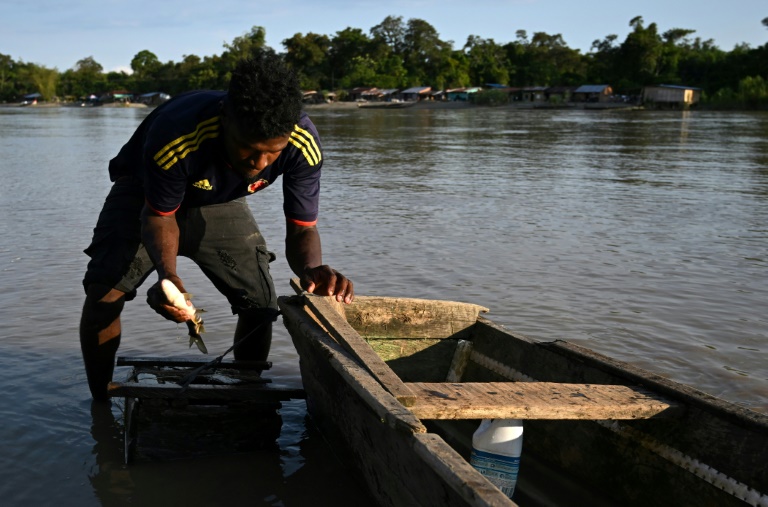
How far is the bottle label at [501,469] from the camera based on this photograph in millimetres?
2906

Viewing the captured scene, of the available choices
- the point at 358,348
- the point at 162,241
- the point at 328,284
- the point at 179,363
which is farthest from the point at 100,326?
the point at 358,348

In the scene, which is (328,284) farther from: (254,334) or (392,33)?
(392,33)

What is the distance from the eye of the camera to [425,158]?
727 inches

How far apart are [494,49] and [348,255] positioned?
102263 millimetres

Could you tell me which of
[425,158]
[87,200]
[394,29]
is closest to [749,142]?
[425,158]

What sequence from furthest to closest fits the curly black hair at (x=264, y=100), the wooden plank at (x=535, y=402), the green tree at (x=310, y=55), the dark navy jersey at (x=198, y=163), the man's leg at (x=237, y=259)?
the green tree at (x=310, y=55), the man's leg at (x=237, y=259), the dark navy jersey at (x=198, y=163), the curly black hair at (x=264, y=100), the wooden plank at (x=535, y=402)

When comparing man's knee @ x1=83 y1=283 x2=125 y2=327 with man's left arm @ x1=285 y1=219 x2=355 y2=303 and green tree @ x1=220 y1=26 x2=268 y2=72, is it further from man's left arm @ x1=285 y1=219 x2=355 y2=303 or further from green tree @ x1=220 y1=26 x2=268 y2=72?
green tree @ x1=220 y1=26 x2=268 y2=72

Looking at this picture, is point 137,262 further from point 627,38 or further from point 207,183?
point 627,38

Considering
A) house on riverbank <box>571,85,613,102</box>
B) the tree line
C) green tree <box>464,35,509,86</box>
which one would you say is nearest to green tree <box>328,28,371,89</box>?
the tree line

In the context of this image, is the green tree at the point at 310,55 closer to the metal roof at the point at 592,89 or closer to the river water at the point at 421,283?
the metal roof at the point at 592,89

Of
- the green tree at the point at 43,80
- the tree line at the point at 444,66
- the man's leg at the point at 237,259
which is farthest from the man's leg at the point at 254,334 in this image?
the green tree at the point at 43,80

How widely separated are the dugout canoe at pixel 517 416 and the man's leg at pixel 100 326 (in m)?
0.79

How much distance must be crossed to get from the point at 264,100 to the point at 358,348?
3.36 feet

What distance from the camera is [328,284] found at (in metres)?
3.67
